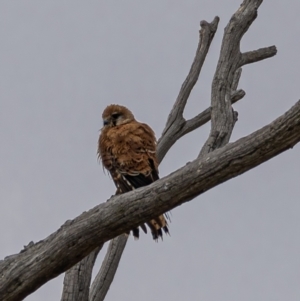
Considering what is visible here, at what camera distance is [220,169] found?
385cm

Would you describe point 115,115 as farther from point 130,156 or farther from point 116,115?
point 130,156

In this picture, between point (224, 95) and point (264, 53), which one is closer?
point (224, 95)

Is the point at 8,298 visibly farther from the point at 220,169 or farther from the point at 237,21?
the point at 237,21

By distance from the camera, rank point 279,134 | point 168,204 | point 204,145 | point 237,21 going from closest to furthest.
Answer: point 279,134, point 168,204, point 204,145, point 237,21

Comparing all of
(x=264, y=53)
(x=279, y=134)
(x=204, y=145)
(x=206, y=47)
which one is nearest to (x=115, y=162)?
A: (x=204, y=145)

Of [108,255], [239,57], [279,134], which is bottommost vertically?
[279,134]

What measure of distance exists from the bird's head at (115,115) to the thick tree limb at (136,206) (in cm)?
264

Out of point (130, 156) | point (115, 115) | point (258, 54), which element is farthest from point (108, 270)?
point (258, 54)

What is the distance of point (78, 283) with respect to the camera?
541cm

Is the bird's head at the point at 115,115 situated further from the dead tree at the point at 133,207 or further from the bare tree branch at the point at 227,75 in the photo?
the dead tree at the point at 133,207

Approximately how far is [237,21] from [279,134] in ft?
9.61

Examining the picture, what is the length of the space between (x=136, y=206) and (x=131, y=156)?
2055mm

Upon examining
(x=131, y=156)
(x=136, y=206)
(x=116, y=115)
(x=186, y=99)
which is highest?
(x=116, y=115)

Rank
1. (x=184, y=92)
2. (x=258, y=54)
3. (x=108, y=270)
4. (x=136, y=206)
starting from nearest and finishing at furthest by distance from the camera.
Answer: (x=136, y=206)
(x=108, y=270)
(x=184, y=92)
(x=258, y=54)
